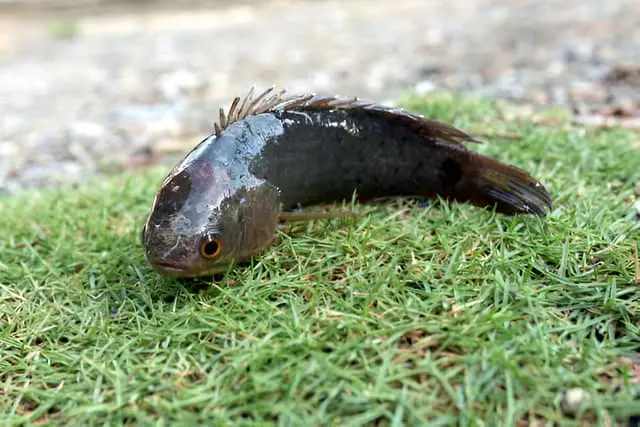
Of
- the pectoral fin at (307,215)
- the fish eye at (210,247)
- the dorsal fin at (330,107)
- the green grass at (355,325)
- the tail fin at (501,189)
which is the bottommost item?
the green grass at (355,325)

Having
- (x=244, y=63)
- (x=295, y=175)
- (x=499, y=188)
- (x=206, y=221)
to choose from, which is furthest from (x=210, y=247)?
(x=244, y=63)

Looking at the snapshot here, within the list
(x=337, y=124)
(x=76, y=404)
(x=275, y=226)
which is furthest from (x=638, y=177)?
(x=76, y=404)

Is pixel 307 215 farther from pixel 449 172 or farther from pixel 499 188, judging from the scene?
pixel 499 188

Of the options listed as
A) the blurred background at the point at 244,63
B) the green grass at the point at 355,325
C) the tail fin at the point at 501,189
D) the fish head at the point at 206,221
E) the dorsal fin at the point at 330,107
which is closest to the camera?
the green grass at the point at 355,325

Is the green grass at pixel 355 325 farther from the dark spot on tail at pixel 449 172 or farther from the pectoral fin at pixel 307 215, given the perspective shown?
the dark spot on tail at pixel 449 172

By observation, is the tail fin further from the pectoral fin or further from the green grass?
the pectoral fin

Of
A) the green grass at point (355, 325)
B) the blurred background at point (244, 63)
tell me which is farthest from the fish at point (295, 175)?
the blurred background at point (244, 63)
